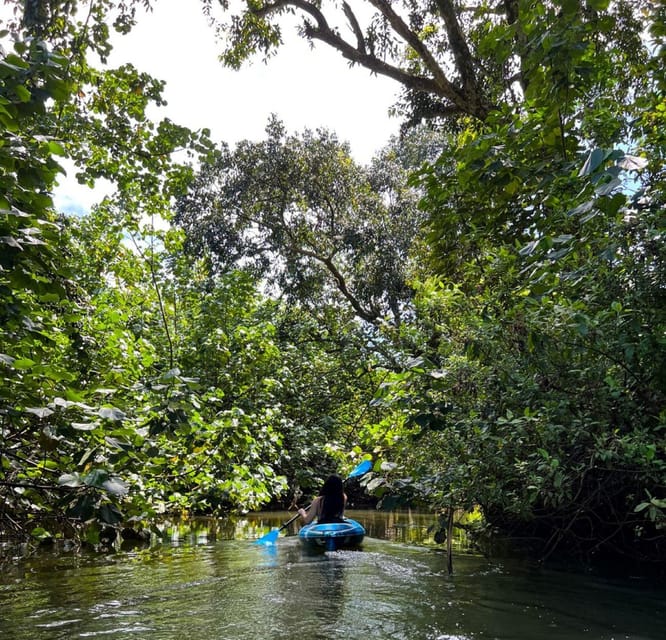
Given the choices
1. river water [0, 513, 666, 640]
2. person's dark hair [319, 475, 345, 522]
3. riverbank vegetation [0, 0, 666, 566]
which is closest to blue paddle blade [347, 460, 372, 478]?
riverbank vegetation [0, 0, 666, 566]

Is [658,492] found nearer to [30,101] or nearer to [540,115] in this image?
[540,115]

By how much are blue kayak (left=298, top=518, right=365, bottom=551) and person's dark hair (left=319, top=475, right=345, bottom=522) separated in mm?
803

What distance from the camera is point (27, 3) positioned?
496 cm

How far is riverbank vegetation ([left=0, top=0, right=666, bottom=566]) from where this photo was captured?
2975 millimetres

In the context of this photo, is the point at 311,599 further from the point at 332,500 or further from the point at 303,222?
the point at 303,222

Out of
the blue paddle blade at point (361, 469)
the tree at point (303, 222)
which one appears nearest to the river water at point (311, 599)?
the blue paddle blade at point (361, 469)

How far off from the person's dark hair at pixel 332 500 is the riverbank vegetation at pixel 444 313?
1.09 m

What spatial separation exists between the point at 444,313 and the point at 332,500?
4.28 metres

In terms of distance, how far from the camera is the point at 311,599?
18.2 ft

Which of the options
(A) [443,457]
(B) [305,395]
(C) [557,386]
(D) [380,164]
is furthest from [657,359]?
(D) [380,164]

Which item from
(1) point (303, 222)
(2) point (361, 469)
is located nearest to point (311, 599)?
(2) point (361, 469)

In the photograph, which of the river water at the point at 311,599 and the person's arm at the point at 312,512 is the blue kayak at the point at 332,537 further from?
the person's arm at the point at 312,512

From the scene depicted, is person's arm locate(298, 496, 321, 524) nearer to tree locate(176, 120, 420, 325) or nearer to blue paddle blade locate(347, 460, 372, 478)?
blue paddle blade locate(347, 460, 372, 478)

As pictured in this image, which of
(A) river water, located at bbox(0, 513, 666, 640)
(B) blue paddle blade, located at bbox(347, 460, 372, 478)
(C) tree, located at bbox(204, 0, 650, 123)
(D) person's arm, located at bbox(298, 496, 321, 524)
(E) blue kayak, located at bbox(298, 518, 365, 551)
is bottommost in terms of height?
(A) river water, located at bbox(0, 513, 666, 640)
